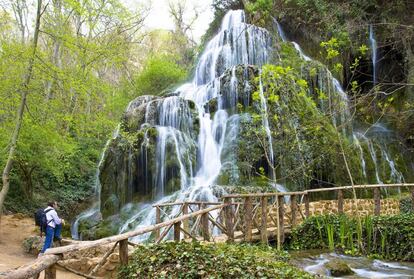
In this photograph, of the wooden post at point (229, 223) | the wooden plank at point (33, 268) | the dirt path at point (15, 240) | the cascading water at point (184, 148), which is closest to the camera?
the wooden plank at point (33, 268)

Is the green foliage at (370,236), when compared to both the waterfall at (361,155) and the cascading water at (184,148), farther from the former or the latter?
the waterfall at (361,155)

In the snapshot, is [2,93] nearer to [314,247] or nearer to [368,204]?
[314,247]

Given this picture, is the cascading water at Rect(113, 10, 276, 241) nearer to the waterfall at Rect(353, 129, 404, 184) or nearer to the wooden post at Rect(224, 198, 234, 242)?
the wooden post at Rect(224, 198, 234, 242)

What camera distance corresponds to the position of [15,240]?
12.9 metres

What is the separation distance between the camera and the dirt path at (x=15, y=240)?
937 centimetres

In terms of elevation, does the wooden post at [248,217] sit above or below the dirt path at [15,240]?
above

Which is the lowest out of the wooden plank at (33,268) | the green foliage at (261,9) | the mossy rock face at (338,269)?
the mossy rock face at (338,269)

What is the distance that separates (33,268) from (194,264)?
7.21 ft

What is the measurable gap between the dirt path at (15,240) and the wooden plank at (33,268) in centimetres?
361

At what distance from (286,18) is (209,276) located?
68.3 feet

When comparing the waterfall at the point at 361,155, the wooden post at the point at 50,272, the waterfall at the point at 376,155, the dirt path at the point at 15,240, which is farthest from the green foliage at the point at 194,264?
the waterfall at the point at 376,155

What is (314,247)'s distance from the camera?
10.2 meters

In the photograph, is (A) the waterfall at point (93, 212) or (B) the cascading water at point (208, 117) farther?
(A) the waterfall at point (93, 212)

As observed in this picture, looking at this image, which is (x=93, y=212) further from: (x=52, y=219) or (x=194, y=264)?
(x=194, y=264)
